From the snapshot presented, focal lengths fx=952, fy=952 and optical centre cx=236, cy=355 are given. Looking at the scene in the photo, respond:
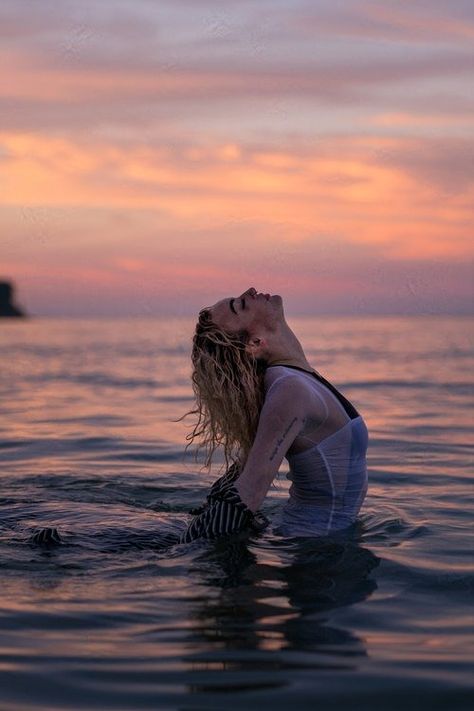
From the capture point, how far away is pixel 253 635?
4.25 m

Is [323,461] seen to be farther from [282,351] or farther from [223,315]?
[223,315]

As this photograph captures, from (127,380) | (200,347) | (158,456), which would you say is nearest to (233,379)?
(200,347)

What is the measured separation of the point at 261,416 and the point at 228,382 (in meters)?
0.36

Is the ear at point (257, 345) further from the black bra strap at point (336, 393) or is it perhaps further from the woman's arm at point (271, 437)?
the woman's arm at point (271, 437)

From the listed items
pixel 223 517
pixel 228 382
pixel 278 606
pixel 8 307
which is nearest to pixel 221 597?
pixel 278 606

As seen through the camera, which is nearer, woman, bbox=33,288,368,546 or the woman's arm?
the woman's arm

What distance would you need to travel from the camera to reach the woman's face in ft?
19.3

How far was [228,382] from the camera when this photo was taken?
575cm

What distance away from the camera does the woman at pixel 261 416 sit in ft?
18.7

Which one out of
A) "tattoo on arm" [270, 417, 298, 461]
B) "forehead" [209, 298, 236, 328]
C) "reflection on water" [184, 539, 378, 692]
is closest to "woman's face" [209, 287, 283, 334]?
"forehead" [209, 298, 236, 328]

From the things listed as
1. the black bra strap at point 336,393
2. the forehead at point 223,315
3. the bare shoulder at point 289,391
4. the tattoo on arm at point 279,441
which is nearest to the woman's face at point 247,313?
the forehead at point 223,315

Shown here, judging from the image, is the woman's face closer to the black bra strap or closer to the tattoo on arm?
the black bra strap

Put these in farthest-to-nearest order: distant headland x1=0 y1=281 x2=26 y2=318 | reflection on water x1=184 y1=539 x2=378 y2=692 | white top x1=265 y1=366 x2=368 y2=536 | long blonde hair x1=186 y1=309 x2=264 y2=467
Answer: distant headland x1=0 y1=281 x2=26 y2=318
long blonde hair x1=186 y1=309 x2=264 y2=467
white top x1=265 y1=366 x2=368 y2=536
reflection on water x1=184 y1=539 x2=378 y2=692

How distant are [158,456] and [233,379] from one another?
17.5 ft
